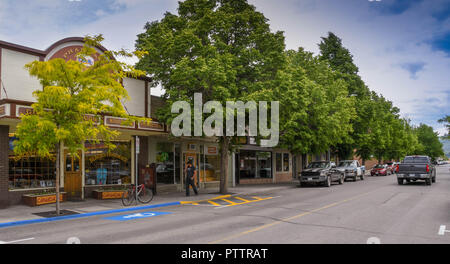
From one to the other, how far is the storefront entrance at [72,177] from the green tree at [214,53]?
15.0ft

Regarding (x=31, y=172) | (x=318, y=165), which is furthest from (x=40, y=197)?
(x=318, y=165)

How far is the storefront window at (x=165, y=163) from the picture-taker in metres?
20.8

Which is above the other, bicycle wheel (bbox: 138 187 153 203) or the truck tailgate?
the truck tailgate

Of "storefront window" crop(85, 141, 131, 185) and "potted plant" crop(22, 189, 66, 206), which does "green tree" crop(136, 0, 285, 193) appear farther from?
"potted plant" crop(22, 189, 66, 206)

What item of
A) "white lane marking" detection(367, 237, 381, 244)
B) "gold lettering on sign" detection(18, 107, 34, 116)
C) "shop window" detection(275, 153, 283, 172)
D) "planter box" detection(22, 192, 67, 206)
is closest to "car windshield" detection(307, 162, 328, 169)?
"shop window" detection(275, 153, 283, 172)

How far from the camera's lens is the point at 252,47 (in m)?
19.5

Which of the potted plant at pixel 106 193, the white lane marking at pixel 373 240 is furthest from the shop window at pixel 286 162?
the white lane marking at pixel 373 240

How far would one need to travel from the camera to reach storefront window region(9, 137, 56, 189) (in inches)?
587

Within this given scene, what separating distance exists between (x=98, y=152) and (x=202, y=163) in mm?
7661

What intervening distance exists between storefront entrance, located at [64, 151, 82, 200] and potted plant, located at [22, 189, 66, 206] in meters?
0.93

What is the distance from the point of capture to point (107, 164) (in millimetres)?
18406

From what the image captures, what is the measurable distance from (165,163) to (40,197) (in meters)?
7.57

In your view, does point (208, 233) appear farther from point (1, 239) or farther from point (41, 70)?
point (41, 70)
